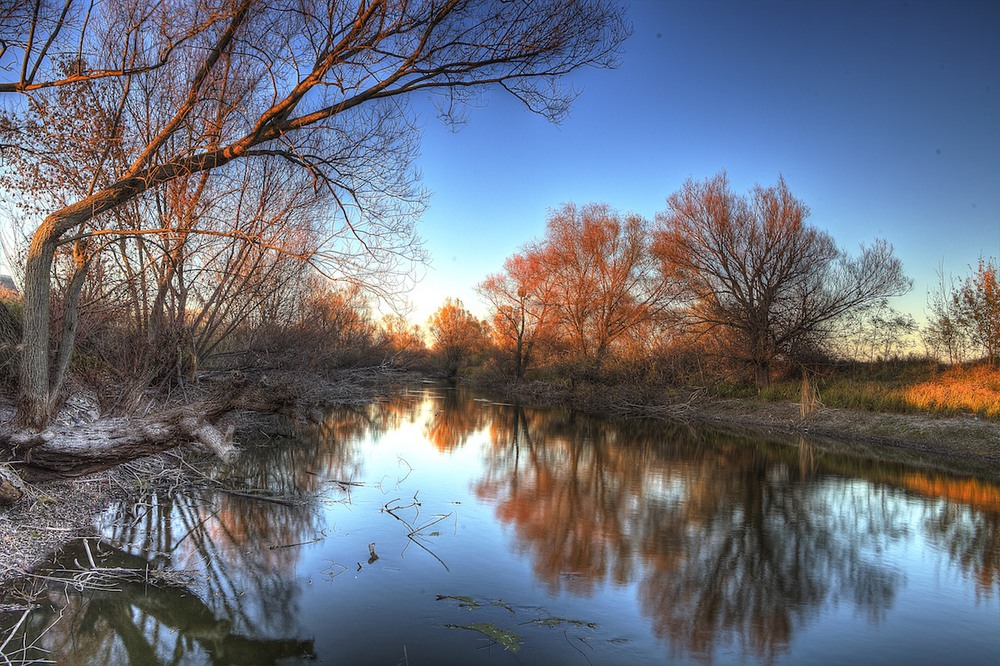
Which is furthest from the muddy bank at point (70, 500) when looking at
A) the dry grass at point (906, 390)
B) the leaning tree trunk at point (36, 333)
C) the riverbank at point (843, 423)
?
the dry grass at point (906, 390)

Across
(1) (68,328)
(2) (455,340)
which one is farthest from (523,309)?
(1) (68,328)

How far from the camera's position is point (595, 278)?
32094mm

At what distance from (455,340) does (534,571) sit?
48117 mm

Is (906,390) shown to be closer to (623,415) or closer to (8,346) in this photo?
(623,415)

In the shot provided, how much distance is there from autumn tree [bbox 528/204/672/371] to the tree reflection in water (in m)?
15.3

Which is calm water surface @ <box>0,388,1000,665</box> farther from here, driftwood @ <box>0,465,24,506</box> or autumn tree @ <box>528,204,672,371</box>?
autumn tree @ <box>528,204,672,371</box>

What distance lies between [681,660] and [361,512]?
520 cm

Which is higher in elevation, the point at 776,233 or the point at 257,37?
the point at 776,233

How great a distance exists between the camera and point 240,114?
352 inches

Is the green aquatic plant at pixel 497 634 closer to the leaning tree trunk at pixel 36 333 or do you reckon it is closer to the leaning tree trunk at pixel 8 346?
the leaning tree trunk at pixel 36 333

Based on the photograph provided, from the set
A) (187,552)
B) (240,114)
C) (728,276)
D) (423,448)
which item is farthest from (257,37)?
(728,276)

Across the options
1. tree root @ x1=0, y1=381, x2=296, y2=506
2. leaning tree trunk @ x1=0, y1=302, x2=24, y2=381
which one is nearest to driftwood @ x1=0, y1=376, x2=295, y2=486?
tree root @ x1=0, y1=381, x2=296, y2=506

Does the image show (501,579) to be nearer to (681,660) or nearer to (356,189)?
(681,660)

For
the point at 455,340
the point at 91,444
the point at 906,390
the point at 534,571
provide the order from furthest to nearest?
the point at 455,340 < the point at 906,390 < the point at 91,444 < the point at 534,571
